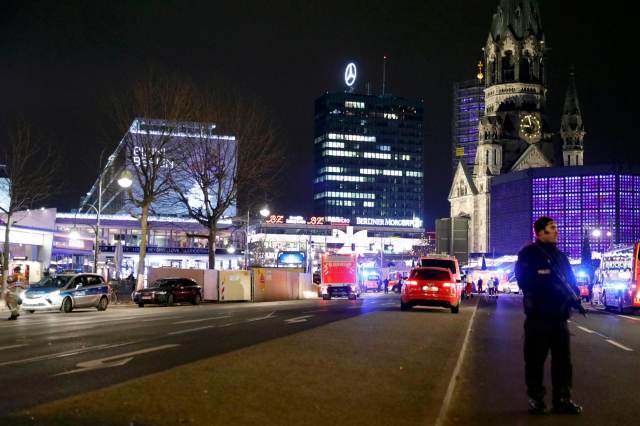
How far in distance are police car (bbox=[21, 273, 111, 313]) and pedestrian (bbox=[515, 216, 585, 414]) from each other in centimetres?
2604

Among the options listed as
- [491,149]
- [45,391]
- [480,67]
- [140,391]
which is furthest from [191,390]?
[480,67]

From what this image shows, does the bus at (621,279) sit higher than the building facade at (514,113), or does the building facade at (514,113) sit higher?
the building facade at (514,113)

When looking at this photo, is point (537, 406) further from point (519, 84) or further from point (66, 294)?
point (519, 84)

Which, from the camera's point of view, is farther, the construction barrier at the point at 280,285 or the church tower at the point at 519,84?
the church tower at the point at 519,84

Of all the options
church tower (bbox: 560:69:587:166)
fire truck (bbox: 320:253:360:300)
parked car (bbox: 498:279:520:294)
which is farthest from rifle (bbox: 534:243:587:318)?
church tower (bbox: 560:69:587:166)

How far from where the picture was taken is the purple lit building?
124500mm

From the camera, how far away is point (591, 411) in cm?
868

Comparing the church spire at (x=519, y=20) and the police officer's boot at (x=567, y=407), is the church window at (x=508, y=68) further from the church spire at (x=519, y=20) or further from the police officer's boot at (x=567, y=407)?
the police officer's boot at (x=567, y=407)

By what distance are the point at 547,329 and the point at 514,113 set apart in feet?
477

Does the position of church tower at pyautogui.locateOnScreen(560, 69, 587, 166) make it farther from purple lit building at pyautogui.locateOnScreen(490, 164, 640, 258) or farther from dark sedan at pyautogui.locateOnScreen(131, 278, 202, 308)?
dark sedan at pyautogui.locateOnScreen(131, 278, 202, 308)

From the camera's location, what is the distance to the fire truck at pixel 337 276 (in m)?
54.9

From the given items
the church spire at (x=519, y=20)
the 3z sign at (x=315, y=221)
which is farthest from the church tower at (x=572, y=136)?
the 3z sign at (x=315, y=221)

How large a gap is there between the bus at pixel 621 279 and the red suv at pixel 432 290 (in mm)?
8922

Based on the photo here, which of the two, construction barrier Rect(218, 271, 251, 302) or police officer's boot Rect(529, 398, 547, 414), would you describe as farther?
construction barrier Rect(218, 271, 251, 302)
